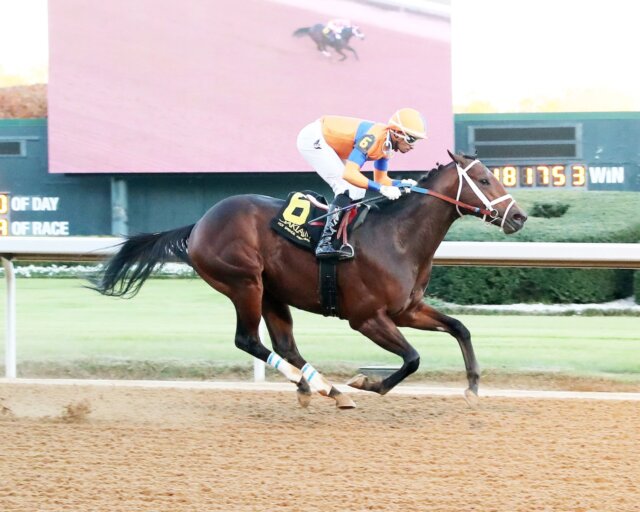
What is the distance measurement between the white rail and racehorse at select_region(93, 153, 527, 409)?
33.6 inches

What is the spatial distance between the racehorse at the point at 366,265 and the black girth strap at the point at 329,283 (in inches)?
1.2

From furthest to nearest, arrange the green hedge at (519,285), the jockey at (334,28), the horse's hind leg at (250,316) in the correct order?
the jockey at (334,28)
the green hedge at (519,285)
the horse's hind leg at (250,316)

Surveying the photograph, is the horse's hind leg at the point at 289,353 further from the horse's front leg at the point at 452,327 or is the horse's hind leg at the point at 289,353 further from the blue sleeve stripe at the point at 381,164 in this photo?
the blue sleeve stripe at the point at 381,164

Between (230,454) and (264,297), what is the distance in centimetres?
150

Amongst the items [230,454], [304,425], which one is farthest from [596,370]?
[230,454]

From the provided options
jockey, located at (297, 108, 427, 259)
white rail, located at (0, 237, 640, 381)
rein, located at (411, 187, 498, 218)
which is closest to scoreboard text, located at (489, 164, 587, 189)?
white rail, located at (0, 237, 640, 381)

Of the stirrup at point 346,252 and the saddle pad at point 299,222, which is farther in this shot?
the saddle pad at point 299,222

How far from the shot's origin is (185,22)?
56.4ft

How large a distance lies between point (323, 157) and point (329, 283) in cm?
69

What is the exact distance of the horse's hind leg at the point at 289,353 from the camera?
17.9 feet

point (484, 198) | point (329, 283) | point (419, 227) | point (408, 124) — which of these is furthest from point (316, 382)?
point (408, 124)

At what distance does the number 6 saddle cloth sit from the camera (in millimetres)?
5512

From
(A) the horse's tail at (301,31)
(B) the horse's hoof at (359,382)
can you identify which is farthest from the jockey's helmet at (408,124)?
(A) the horse's tail at (301,31)

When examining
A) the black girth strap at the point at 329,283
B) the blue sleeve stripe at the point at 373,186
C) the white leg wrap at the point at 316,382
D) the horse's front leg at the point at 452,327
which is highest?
the blue sleeve stripe at the point at 373,186
